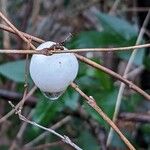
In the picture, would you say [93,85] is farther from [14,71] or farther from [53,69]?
[53,69]

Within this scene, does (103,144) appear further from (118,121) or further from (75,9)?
(75,9)

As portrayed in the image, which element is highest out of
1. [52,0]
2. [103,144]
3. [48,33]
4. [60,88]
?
[52,0]

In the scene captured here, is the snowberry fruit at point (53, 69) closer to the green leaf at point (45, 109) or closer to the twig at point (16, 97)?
the green leaf at point (45, 109)

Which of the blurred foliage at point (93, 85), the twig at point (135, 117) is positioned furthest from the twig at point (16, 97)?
the twig at point (135, 117)

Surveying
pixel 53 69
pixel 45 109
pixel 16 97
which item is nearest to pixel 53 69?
pixel 53 69

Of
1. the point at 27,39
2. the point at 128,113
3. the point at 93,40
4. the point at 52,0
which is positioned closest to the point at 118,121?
the point at 128,113

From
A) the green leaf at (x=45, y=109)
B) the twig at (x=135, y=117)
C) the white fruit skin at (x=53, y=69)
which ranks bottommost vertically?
the white fruit skin at (x=53, y=69)

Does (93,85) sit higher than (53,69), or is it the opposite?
(93,85)
